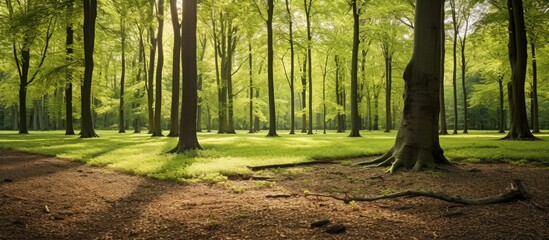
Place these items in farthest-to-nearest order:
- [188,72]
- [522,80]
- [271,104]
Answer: [271,104] → [522,80] → [188,72]

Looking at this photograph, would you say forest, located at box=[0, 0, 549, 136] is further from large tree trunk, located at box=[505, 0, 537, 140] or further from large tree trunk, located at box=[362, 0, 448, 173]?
large tree trunk, located at box=[362, 0, 448, 173]

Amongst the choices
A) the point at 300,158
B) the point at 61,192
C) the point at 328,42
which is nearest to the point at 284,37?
the point at 328,42

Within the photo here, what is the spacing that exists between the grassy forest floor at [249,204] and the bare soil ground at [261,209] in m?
0.01

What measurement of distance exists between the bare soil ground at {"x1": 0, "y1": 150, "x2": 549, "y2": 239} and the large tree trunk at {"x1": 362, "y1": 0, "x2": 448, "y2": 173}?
2.58ft

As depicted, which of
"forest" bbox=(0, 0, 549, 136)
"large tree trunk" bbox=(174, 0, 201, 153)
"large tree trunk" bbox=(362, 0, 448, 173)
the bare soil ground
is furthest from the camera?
"forest" bbox=(0, 0, 549, 136)

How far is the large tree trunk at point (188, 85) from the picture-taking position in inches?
484

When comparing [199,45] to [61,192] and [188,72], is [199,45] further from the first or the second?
[61,192]

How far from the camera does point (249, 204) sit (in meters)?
5.20

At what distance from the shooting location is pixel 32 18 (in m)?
19.4

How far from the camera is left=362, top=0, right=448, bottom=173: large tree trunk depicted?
27.4 ft

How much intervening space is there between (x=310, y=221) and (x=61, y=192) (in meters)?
4.69

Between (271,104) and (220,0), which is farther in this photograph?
(271,104)

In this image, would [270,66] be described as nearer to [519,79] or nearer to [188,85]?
[188,85]

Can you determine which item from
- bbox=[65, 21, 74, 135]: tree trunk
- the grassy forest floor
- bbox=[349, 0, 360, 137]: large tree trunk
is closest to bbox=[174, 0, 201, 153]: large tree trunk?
the grassy forest floor
